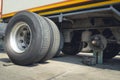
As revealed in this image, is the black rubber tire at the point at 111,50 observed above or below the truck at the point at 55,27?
below

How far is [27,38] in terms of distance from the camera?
18.0 feet

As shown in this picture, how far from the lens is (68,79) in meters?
3.74

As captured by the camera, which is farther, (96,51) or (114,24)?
(96,51)

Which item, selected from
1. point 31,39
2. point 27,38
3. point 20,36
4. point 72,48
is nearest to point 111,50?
point 72,48

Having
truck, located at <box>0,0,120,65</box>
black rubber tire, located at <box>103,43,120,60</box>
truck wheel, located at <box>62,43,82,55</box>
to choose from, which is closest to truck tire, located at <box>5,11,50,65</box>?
truck, located at <box>0,0,120,65</box>

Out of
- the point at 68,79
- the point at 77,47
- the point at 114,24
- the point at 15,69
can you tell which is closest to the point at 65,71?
the point at 68,79

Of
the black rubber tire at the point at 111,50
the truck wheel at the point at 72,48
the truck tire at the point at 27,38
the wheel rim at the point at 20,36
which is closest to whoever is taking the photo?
the truck tire at the point at 27,38

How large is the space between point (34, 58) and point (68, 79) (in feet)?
3.80

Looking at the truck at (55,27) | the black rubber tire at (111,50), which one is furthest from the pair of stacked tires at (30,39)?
the black rubber tire at (111,50)

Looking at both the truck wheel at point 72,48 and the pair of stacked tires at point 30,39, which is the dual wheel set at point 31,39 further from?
the truck wheel at point 72,48

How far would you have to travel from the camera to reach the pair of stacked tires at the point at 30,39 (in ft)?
15.4

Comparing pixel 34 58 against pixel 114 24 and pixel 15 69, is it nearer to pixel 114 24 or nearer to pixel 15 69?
pixel 15 69

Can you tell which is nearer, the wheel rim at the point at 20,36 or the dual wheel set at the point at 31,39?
the dual wheel set at the point at 31,39

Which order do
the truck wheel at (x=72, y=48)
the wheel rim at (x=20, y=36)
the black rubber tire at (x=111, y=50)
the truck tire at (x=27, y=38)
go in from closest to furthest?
the truck tire at (x=27, y=38)
the wheel rim at (x=20, y=36)
the black rubber tire at (x=111, y=50)
the truck wheel at (x=72, y=48)
